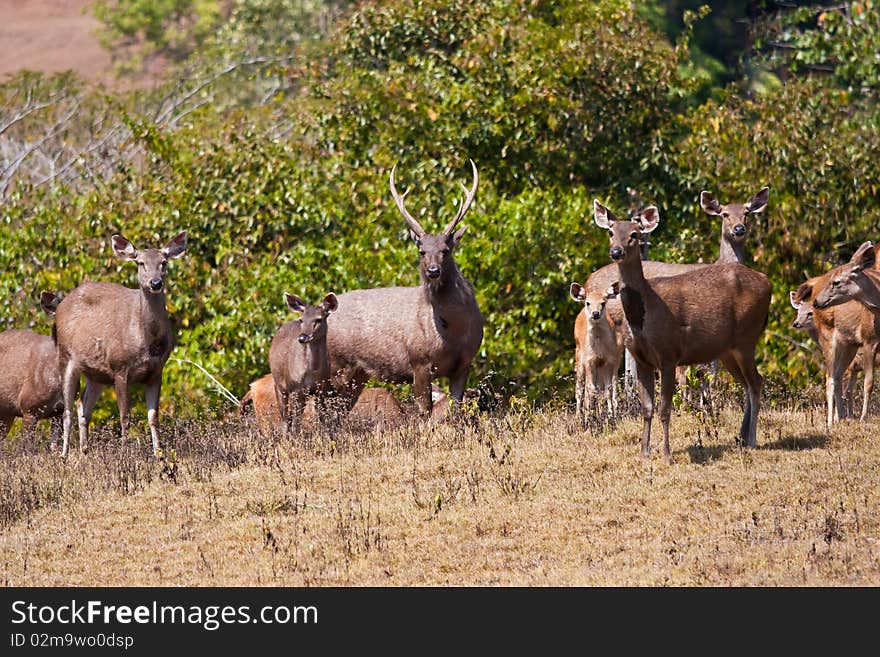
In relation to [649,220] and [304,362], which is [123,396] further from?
[649,220]

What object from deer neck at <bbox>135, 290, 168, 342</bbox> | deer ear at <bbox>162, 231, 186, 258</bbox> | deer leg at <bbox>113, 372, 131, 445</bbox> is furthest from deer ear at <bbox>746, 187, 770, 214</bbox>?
deer leg at <bbox>113, 372, 131, 445</bbox>

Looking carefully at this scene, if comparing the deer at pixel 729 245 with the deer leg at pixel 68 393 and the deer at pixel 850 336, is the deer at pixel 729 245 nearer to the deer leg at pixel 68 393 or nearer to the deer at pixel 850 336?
the deer at pixel 850 336

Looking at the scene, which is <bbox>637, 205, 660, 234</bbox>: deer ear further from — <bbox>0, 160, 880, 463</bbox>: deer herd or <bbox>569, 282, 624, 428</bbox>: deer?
<bbox>569, 282, 624, 428</bbox>: deer

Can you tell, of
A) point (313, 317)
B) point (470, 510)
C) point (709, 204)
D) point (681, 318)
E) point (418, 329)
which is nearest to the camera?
point (470, 510)

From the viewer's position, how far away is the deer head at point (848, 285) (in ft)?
45.9

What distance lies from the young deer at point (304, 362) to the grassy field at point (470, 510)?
1501 mm

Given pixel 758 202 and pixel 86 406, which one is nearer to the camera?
pixel 86 406

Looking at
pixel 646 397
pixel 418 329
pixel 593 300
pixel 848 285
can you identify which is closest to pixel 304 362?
pixel 418 329

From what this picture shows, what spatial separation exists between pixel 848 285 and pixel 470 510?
4693mm

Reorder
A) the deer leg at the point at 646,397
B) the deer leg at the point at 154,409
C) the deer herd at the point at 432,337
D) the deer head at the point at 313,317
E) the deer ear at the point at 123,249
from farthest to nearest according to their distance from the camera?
the deer head at the point at 313,317, the deer ear at the point at 123,249, the deer leg at the point at 154,409, the deer herd at the point at 432,337, the deer leg at the point at 646,397

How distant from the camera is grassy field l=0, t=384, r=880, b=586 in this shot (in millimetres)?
10383

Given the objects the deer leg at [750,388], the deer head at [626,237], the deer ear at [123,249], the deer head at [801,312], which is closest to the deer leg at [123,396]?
the deer ear at [123,249]

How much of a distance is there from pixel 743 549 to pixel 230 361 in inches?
420

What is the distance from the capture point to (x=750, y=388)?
12.8 meters
